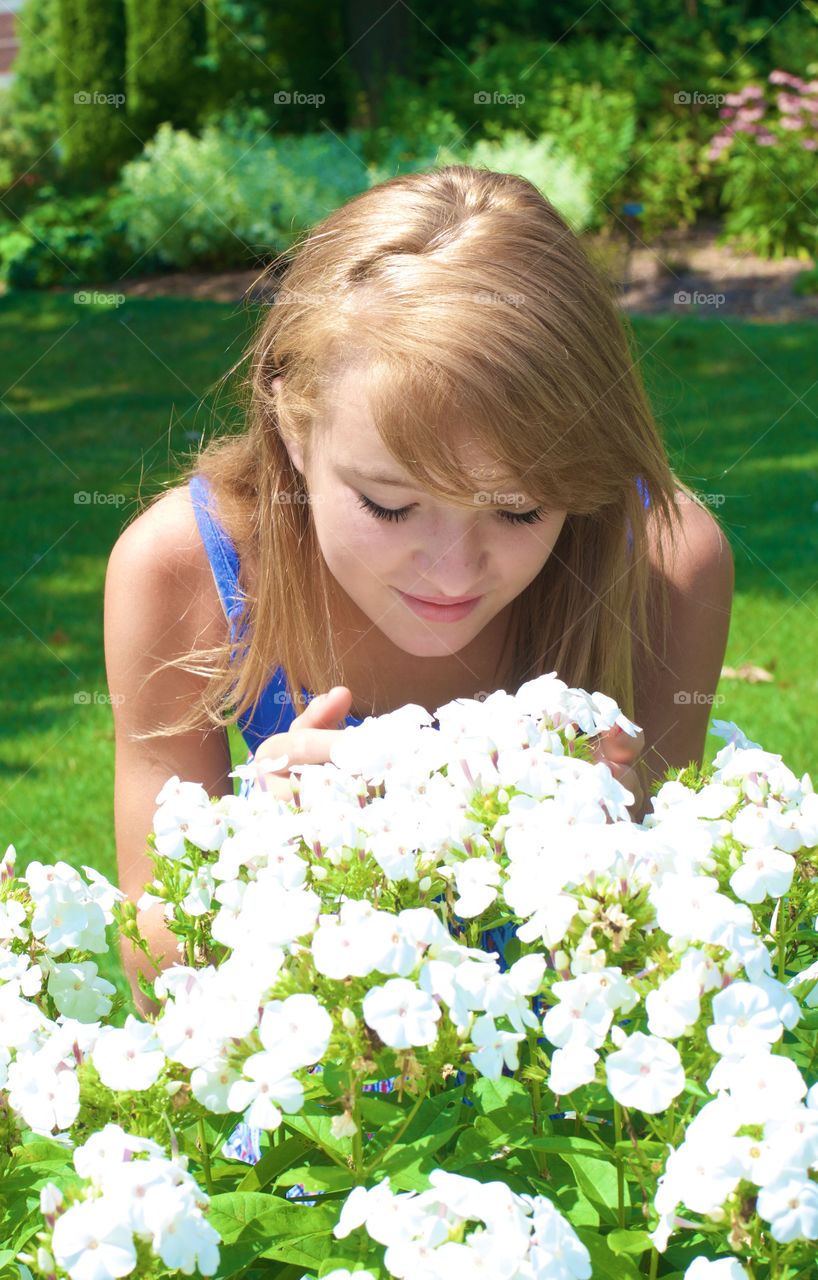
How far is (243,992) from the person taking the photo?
1.04 metres

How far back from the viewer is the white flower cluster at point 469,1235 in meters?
0.91

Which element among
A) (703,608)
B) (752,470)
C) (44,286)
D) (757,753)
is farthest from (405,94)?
(757,753)

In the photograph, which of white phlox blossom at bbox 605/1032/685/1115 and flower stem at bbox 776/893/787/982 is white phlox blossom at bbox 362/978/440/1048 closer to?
white phlox blossom at bbox 605/1032/685/1115

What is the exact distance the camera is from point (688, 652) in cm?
260

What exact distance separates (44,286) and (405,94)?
4.01 meters

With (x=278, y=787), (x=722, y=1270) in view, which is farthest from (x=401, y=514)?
(x=722, y=1270)

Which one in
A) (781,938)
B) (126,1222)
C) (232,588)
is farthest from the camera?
(232,588)

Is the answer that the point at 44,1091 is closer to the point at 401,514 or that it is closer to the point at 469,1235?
the point at 469,1235

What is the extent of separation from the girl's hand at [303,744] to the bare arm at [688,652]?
957 mm

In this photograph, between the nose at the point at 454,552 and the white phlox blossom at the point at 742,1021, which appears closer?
the white phlox blossom at the point at 742,1021

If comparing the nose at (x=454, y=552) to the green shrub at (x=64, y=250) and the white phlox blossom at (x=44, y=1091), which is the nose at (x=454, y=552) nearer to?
Answer: the white phlox blossom at (x=44, y=1091)

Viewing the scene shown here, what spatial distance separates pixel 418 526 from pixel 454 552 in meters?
0.06

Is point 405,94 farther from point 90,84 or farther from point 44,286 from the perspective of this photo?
point 44,286

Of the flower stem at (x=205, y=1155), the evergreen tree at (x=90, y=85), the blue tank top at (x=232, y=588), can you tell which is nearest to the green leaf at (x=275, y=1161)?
the flower stem at (x=205, y=1155)
